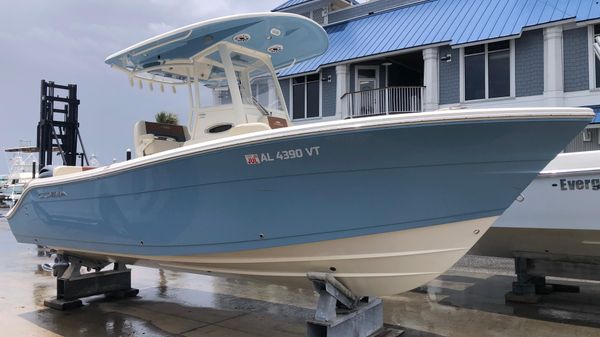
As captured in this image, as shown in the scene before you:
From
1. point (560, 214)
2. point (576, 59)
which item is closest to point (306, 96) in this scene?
point (576, 59)

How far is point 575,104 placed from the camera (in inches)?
421

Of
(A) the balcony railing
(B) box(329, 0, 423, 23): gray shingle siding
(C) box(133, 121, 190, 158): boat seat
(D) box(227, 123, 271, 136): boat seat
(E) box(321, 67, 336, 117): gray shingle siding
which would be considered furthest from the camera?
(B) box(329, 0, 423, 23): gray shingle siding

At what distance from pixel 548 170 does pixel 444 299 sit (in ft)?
7.22

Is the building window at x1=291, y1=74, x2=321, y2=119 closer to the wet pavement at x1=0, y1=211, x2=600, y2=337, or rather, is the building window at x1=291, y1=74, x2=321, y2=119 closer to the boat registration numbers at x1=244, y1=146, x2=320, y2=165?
the wet pavement at x1=0, y1=211, x2=600, y2=337

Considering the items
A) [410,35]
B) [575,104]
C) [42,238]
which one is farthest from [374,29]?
[42,238]

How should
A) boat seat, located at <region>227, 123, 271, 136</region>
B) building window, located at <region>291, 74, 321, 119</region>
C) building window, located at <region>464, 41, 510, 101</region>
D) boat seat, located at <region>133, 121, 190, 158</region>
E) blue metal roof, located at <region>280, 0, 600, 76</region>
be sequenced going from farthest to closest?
building window, located at <region>291, 74, 321, 119</region> < building window, located at <region>464, 41, 510, 101</region> < blue metal roof, located at <region>280, 0, 600, 76</region> < boat seat, located at <region>133, 121, 190, 158</region> < boat seat, located at <region>227, 123, 271, 136</region>

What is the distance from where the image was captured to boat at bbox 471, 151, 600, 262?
5.05 m

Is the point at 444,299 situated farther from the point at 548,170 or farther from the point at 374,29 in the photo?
the point at 374,29

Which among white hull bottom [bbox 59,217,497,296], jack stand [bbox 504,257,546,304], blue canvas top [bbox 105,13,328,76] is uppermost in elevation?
blue canvas top [bbox 105,13,328,76]

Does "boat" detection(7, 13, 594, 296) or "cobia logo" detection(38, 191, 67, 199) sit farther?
"cobia logo" detection(38, 191, 67, 199)

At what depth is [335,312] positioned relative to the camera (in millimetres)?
3768

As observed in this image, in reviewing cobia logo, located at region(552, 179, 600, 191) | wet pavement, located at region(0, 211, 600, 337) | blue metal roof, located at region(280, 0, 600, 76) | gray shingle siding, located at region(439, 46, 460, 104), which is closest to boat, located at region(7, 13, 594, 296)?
wet pavement, located at region(0, 211, 600, 337)

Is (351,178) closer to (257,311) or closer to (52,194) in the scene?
(257,311)

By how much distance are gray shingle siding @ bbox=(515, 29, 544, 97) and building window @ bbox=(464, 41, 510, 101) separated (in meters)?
0.25
